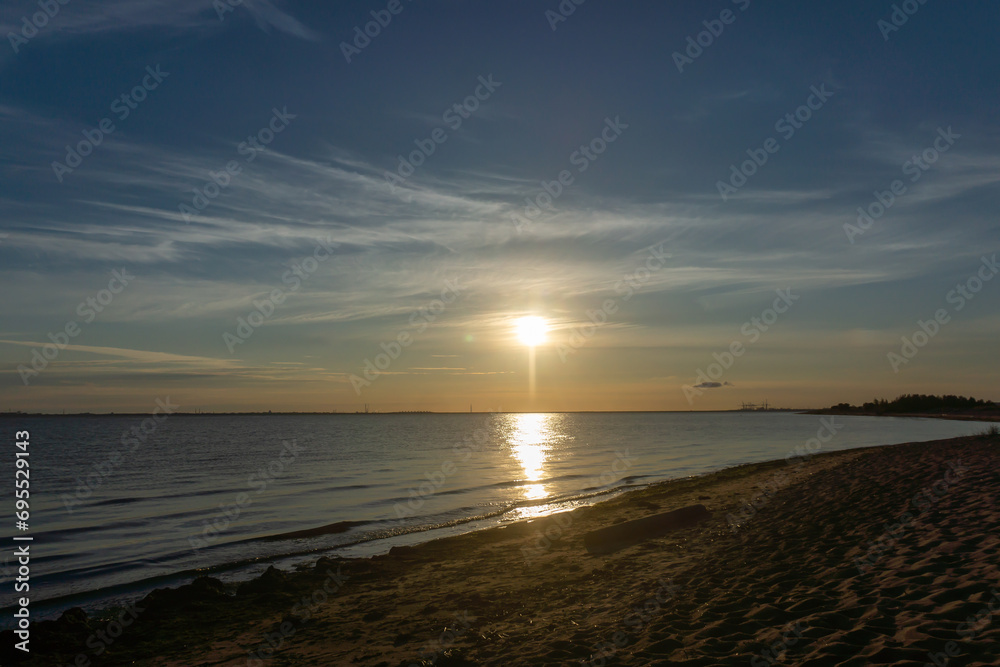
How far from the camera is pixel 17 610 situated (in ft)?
42.2

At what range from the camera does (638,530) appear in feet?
54.3

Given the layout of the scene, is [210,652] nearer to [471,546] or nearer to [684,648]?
[684,648]

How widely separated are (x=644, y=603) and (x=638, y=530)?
22.5 feet

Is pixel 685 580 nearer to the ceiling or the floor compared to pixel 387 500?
nearer to the floor

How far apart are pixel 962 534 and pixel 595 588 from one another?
6.52 meters

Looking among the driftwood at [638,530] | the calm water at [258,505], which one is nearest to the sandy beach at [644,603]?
the driftwood at [638,530]

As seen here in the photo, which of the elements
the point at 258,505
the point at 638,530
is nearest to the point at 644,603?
the point at 638,530

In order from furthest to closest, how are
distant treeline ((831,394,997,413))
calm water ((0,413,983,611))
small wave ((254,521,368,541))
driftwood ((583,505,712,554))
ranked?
distant treeline ((831,394,997,413)) < small wave ((254,521,368,541)) < calm water ((0,413,983,611)) < driftwood ((583,505,712,554))

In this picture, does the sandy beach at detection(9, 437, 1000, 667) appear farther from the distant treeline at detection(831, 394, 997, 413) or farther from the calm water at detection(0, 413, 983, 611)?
the distant treeline at detection(831, 394, 997, 413)

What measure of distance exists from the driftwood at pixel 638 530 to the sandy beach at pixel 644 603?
44 centimetres

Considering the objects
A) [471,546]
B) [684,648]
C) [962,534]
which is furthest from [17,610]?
[962,534]

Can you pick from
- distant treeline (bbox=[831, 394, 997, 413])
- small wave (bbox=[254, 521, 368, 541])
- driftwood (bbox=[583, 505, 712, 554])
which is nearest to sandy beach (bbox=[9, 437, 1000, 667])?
driftwood (bbox=[583, 505, 712, 554])

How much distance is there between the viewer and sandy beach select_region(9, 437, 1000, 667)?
729 cm

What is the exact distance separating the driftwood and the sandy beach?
0.44 metres
